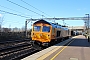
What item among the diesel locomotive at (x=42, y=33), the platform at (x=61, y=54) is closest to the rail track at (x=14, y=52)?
the diesel locomotive at (x=42, y=33)

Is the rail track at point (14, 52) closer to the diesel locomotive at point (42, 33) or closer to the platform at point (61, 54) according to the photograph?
the diesel locomotive at point (42, 33)

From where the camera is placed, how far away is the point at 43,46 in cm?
2262

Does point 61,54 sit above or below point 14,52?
above

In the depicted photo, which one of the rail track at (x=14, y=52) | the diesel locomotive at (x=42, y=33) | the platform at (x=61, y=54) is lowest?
the rail track at (x=14, y=52)

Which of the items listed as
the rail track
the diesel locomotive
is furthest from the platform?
the diesel locomotive

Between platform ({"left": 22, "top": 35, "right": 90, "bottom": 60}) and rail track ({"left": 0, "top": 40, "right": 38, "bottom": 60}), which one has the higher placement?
platform ({"left": 22, "top": 35, "right": 90, "bottom": 60})

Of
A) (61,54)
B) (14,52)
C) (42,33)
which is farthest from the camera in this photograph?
(42,33)

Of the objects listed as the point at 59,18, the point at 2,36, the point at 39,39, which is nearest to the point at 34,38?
the point at 39,39

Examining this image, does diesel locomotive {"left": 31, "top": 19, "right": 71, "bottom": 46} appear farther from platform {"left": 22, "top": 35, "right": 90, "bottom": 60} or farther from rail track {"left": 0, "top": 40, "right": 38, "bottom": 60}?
platform {"left": 22, "top": 35, "right": 90, "bottom": 60}

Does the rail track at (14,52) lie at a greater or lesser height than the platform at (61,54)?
lesser

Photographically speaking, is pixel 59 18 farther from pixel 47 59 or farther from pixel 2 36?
pixel 47 59

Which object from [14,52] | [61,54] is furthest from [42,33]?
[61,54]

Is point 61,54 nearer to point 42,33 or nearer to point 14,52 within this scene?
point 14,52

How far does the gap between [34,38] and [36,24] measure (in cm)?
185
